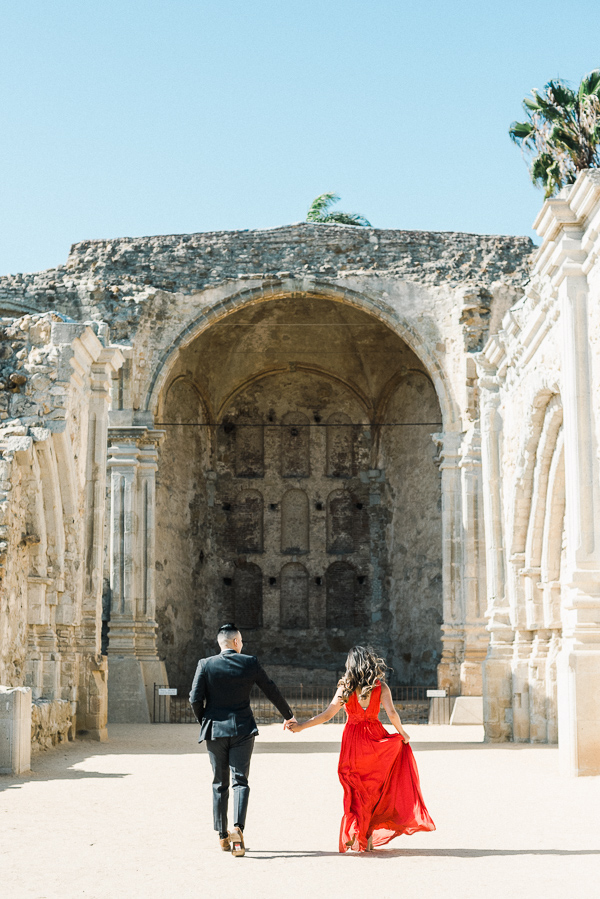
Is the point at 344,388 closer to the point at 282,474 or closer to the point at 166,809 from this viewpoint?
the point at 282,474

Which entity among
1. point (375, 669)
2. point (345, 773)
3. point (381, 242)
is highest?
point (381, 242)

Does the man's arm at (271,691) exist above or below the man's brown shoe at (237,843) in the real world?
above

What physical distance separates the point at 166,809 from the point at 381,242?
1701 cm

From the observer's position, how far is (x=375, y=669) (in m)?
6.24

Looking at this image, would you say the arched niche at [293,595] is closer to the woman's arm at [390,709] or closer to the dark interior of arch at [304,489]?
the dark interior of arch at [304,489]

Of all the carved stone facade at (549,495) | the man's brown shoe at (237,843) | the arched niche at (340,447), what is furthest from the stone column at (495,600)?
the arched niche at (340,447)

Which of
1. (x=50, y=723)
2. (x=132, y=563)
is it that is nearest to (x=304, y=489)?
(x=132, y=563)

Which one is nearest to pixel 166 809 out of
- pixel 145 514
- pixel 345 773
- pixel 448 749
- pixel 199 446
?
pixel 345 773

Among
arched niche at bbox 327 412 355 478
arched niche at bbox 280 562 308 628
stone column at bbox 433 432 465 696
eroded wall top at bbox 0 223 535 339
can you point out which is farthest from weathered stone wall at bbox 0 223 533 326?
arched niche at bbox 280 562 308 628

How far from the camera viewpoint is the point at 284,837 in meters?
6.74

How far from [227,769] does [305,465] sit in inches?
888

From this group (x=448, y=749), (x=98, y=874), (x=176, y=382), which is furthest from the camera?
(x=176, y=382)

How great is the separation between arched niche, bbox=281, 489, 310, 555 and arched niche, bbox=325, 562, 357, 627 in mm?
942

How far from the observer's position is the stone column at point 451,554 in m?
21.5
